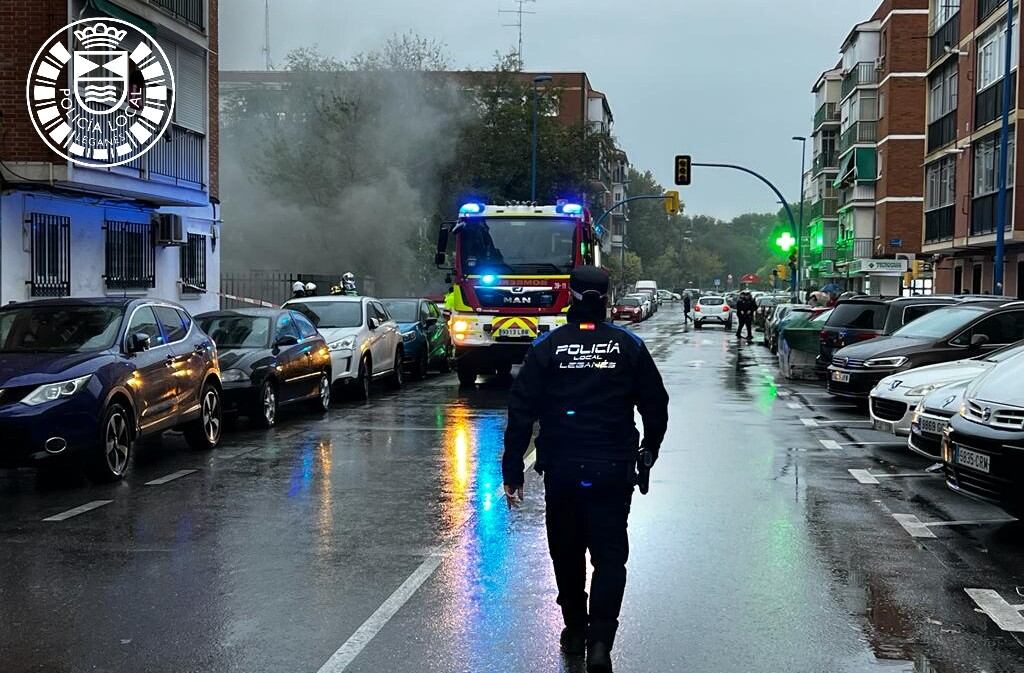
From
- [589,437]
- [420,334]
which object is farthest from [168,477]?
[420,334]

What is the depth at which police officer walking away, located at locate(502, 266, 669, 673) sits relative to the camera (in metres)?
5.00

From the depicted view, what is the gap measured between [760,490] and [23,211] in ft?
43.4

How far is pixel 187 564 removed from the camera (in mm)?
6918

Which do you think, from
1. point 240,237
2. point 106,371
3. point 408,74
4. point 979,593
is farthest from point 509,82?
point 979,593

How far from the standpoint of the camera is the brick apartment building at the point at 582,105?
2031 inches

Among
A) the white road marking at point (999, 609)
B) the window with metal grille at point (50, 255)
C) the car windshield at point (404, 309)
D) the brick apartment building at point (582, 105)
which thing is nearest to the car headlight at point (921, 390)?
the white road marking at point (999, 609)

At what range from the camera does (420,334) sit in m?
22.2

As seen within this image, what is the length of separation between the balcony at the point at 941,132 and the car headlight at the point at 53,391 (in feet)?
111

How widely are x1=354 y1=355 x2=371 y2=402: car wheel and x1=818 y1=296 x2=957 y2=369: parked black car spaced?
25.0ft

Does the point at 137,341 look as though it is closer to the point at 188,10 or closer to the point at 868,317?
the point at 868,317

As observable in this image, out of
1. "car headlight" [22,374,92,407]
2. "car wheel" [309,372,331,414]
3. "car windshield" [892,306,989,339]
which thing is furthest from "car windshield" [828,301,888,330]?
"car headlight" [22,374,92,407]

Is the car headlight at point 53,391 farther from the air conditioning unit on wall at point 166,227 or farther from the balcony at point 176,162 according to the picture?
the air conditioning unit on wall at point 166,227

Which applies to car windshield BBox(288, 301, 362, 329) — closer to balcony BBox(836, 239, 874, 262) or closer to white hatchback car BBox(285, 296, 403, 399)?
white hatchback car BBox(285, 296, 403, 399)

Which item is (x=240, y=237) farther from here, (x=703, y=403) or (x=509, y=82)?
(x=703, y=403)
